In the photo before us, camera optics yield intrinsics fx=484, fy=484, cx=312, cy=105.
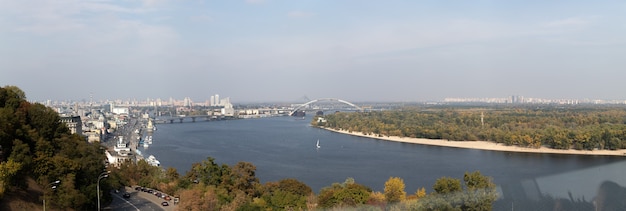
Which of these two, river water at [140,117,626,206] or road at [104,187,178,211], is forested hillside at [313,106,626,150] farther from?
road at [104,187,178,211]

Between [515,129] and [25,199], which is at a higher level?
[25,199]

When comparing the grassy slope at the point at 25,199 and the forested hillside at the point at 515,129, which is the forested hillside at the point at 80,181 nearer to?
the grassy slope at the point at 25,199

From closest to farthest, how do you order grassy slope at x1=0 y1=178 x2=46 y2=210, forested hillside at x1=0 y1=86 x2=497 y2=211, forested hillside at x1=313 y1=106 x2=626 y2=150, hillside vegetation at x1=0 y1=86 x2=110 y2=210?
1. grassy slope at x1=0 y1=178 x2=46 y2=210
2. forested hillside at x1=0 y1=86 x2=497 y2=211
3. hillside vegetation at x1=0 y1=86 x2=110 y2=210
4. forested hillside at x1=313 y1=106 x2=626 y2=150

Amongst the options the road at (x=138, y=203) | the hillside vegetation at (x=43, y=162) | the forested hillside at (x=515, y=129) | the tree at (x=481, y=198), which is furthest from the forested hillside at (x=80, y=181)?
the forested hillside at (x=515, y=129)

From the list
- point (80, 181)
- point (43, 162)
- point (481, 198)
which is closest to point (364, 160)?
point (80, 181)

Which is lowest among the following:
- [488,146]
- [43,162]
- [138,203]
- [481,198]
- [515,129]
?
[488,146]

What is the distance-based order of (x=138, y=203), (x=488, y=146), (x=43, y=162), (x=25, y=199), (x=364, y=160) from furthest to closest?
(x=488, y=146), (x=364, y=160), (x=138, y=203), (x=43, y=162), (x=25, y=199)

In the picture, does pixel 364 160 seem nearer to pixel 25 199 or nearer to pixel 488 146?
pixel 488 146

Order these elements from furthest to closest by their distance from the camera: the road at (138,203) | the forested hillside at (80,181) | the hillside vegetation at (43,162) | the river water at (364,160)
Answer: the river water at (364,160) < the road at (138,203) < the hillside vegetation at (43,162) < the forested hillside at (80,181)

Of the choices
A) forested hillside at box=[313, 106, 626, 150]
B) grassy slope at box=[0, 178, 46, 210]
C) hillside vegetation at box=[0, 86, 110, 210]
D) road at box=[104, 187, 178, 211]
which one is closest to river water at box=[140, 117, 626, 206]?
forested hillside at box=[313, 106, 626, 150]
